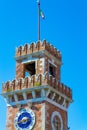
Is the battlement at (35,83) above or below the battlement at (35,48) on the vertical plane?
below

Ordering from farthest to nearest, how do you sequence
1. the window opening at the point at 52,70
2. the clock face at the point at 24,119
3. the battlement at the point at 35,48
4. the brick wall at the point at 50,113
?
the window opening at the point at 52,70 → the battlement at the point at 35,48 → the clock face at the point at 24,119 → the brick wall at the point at 50,113

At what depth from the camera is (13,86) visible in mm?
55969

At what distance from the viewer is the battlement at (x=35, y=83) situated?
5409 centimetres

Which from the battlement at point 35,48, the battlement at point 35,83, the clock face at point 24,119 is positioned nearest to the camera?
the clock face at point 24,119

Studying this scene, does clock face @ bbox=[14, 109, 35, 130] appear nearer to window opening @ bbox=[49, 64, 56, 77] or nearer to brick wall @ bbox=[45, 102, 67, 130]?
brick wall @ bbox=[45, 102, 67, 130]

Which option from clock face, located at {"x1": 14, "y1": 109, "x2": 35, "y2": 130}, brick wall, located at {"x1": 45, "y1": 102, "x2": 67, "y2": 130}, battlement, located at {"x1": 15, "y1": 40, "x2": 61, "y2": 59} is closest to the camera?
brick wall, located at {"x1": 45, "y1": 102, "x2": 67, "y2": 130}

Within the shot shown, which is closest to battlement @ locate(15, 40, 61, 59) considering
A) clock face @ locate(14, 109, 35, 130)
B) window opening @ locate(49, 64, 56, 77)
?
window opening @ locate(49, 64, 56, 77)

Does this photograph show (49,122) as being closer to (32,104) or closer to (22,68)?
(32,104)

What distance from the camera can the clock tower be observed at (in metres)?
53.8

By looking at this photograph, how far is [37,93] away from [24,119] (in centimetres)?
325

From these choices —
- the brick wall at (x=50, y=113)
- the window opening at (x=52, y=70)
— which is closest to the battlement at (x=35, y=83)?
the brick wall at (x=50, y=113)

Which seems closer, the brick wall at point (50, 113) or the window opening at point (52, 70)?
the brick wall at point (50, 113)

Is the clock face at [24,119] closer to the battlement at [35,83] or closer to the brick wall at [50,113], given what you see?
the brick wall at [50,113]

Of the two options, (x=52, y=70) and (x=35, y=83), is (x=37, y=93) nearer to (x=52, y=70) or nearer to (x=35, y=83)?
(x=35, y=83)
